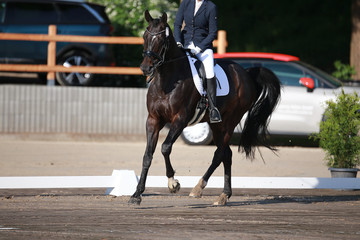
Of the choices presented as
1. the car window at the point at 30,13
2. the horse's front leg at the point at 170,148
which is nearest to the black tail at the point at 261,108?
the horse's front leg at the point at 170,148

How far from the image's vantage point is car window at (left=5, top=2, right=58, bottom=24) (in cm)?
1894

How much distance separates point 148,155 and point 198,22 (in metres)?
2.02

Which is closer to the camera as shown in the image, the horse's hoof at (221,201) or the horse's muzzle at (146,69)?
the horse's muzzle at (146,69)

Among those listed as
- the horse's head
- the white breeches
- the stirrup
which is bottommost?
the stirrup

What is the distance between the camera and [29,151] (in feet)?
48.7

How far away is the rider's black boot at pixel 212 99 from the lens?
31.8 ft

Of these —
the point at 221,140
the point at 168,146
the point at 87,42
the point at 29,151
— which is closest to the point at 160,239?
the point at 168,146

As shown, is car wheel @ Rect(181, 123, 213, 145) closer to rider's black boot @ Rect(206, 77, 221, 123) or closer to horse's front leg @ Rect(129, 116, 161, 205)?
rider's black boot @ Rect(206, 77, 221, 123)

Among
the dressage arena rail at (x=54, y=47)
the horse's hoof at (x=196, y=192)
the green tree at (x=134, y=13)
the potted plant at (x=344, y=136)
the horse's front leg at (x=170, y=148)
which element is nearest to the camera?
the horse's front leg at (x=170, y=148)

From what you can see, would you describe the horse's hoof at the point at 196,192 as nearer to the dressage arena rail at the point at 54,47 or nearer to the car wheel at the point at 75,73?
the dressage arena rail at the point at 54,47

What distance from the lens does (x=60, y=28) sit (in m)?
18.7

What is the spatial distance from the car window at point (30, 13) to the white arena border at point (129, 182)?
9.73 metres

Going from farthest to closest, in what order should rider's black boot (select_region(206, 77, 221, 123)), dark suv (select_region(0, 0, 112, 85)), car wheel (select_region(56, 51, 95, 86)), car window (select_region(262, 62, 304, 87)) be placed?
1. dark suv (select_region(0, 0, 112, 85))
2. car wheel (select_region(56, 51, 95, 86))
3. car window (select_region(262, 62, 304, 87))
4. rider's black boot (select_region(206, 77, 221, 123))

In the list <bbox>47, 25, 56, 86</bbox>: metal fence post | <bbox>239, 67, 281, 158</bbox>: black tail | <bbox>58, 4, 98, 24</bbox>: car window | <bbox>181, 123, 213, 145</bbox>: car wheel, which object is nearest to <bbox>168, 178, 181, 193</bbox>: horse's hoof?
<bbox>239, 67, 281, 158</bbox>: black tail
